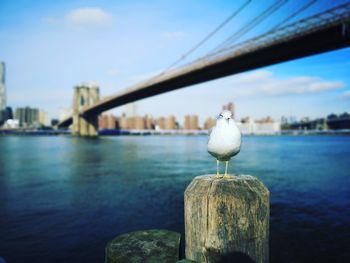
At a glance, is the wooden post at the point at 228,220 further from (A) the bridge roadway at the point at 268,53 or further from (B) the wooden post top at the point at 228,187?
(A) the bridge roadway at the point at 268,53

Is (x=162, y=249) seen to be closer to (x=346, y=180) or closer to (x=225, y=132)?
(x=225, y=132)

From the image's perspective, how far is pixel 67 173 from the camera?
45.6 ft

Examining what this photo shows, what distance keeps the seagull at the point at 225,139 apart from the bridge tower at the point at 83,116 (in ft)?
203

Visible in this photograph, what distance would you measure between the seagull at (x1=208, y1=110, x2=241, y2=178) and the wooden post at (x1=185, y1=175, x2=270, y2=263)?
430 millimetres

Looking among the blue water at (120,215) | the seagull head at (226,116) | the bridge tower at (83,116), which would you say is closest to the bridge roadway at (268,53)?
the blue water at (120,215)

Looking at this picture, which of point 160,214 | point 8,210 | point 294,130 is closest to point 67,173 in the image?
point 8,210

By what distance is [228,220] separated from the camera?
2.20 m

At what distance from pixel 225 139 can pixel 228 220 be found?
0.76 meters

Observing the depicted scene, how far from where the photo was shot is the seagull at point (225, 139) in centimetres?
270

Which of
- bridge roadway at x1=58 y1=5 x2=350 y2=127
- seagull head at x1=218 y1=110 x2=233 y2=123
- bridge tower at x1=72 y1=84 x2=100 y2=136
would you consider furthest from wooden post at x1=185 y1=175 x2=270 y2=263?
bridge tower at x1=72 y1=84 x2=100 y2=136

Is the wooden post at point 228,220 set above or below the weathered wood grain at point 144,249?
above

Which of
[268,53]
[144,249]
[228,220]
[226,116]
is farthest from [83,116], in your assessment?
[228,220]

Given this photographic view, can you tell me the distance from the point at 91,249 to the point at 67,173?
953 centimetres

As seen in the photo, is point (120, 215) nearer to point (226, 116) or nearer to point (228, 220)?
point (226, 116)
